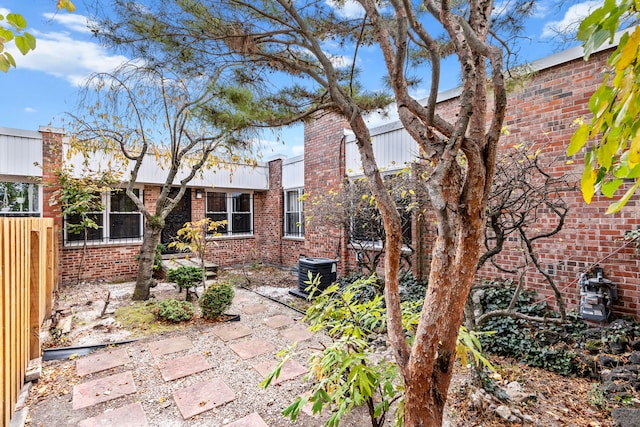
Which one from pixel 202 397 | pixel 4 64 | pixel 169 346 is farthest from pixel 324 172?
pixel 4 64

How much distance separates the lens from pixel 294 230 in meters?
10.7

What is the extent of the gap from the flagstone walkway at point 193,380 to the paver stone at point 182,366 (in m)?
0.01

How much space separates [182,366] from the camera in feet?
12.1

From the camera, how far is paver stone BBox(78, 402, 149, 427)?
2.65 m

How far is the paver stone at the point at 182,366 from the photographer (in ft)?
11.5

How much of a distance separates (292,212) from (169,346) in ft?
22.7

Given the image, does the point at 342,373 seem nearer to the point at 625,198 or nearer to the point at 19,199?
the point at 625,198

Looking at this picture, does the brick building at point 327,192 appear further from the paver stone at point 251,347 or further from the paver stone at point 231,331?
the paver stone at point 251,347

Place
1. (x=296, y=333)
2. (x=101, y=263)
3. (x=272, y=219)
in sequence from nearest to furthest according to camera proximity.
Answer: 1. (x=296, y=333)
2. (x=101, y=263)
3. (x=272, y=219)

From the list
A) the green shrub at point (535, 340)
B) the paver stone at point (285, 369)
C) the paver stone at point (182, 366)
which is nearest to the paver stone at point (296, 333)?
the paver stone at point (285, 369)

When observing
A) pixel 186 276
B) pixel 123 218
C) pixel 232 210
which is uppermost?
pixel 232 210

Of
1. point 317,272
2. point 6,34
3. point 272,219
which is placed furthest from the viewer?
point 272,219

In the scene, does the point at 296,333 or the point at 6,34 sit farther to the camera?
the point at 296,333

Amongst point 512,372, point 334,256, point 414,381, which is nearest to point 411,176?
point 512,372
